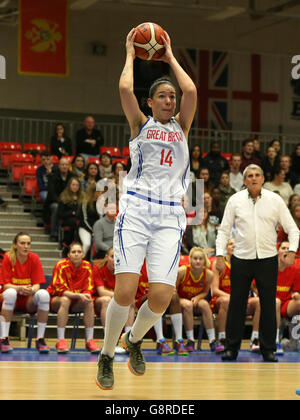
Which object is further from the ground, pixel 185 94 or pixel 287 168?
pixel 185 94

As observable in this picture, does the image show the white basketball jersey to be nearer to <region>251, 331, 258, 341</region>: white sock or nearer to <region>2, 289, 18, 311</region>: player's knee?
<region>2, 289, 18, 311</region>: player's knee

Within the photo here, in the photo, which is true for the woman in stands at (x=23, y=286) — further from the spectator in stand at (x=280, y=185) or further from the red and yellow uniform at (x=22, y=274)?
the spectator in stand at (x=280, y=185)

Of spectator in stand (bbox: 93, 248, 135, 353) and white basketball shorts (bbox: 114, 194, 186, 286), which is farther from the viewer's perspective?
spectator in stand (bbox: 93, 248, 135, 353)

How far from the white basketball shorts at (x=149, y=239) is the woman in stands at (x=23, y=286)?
3929 mm

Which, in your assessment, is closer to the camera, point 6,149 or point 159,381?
point 159,381

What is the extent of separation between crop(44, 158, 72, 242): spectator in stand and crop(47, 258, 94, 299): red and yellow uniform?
314cm

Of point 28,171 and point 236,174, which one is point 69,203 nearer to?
point 28,171

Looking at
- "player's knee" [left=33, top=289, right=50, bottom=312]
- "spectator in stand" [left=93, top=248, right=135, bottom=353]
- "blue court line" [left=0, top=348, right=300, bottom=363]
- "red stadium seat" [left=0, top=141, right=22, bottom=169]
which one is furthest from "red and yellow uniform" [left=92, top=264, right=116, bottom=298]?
"red stadium seat" [left=0, top=141, right=22, bottom=169]

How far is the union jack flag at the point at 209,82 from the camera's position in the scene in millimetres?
20047

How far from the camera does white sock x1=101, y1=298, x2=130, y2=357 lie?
17.2 feet

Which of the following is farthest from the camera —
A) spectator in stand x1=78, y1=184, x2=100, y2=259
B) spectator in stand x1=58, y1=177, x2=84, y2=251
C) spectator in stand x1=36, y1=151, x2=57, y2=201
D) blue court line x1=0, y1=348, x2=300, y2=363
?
spectator in stand x1=36, y1=151, x2=57, y2=201

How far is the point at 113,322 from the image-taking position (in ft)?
17.3

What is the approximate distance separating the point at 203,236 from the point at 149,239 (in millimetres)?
6440

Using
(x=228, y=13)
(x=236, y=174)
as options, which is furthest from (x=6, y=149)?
(x=228, y=13)
